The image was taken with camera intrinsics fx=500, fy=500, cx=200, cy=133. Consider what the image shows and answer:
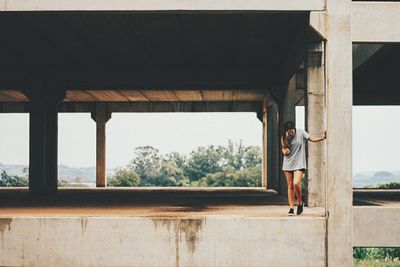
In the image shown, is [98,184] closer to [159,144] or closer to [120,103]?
[120,103]

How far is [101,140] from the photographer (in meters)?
24.2

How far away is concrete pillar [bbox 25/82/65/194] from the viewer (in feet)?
53.9

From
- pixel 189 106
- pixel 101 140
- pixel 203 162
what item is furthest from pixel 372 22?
pixel 203 162

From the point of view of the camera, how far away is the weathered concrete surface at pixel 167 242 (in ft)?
25.7

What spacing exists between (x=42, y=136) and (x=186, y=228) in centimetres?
1030

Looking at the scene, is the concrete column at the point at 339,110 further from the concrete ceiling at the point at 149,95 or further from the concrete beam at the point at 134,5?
the concrete ceiling at the point at 149,95

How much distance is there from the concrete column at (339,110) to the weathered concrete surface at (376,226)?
1.24 meters

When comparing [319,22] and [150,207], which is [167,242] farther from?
[319,22]

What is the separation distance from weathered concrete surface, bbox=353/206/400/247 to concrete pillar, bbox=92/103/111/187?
16444mm

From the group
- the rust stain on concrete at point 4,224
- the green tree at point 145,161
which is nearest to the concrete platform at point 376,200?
the rust stain on concrete at point 4,224

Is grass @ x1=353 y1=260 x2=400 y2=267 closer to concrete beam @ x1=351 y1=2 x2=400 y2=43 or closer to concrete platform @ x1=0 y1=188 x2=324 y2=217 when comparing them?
concrete platform @ x1=0 y1=188 x2=324 y2=217

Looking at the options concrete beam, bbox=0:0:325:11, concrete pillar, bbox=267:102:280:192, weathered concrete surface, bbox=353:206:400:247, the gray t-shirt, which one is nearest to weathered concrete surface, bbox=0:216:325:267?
the gray t-shirt

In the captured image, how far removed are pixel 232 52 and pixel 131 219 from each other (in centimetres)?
754

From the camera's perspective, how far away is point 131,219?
793cm
